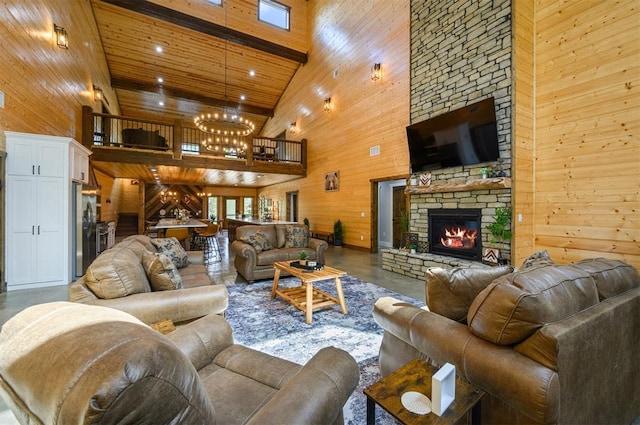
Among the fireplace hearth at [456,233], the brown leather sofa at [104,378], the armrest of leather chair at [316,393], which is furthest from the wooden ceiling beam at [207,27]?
the armrest of leather chair at [316,393]

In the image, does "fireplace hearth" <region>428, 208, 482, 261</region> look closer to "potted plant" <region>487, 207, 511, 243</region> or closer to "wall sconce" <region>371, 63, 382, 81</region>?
"potted plant" <region>487, 207, 511, 243</region>

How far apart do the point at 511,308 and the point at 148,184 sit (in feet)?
53.7

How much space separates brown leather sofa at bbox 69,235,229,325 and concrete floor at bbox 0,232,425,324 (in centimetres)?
211

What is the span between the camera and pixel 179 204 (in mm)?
15305

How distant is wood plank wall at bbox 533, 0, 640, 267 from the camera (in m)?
3.46

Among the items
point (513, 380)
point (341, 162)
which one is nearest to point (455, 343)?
point (513, 380)

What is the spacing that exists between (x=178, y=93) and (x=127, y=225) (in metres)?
6.64

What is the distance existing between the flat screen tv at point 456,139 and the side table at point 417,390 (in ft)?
13.1

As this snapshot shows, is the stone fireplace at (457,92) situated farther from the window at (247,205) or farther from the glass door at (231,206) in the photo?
the glass door at (231,206)

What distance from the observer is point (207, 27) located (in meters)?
8.23

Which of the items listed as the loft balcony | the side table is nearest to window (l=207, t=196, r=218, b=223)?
the loft balcony

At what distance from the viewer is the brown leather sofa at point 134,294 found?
187 centimetres

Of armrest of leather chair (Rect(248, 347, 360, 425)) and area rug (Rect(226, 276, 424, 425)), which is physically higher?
armrest of leather chair (Rect(248, 347, 360, 425))

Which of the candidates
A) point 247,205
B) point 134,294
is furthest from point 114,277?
point 247,205
